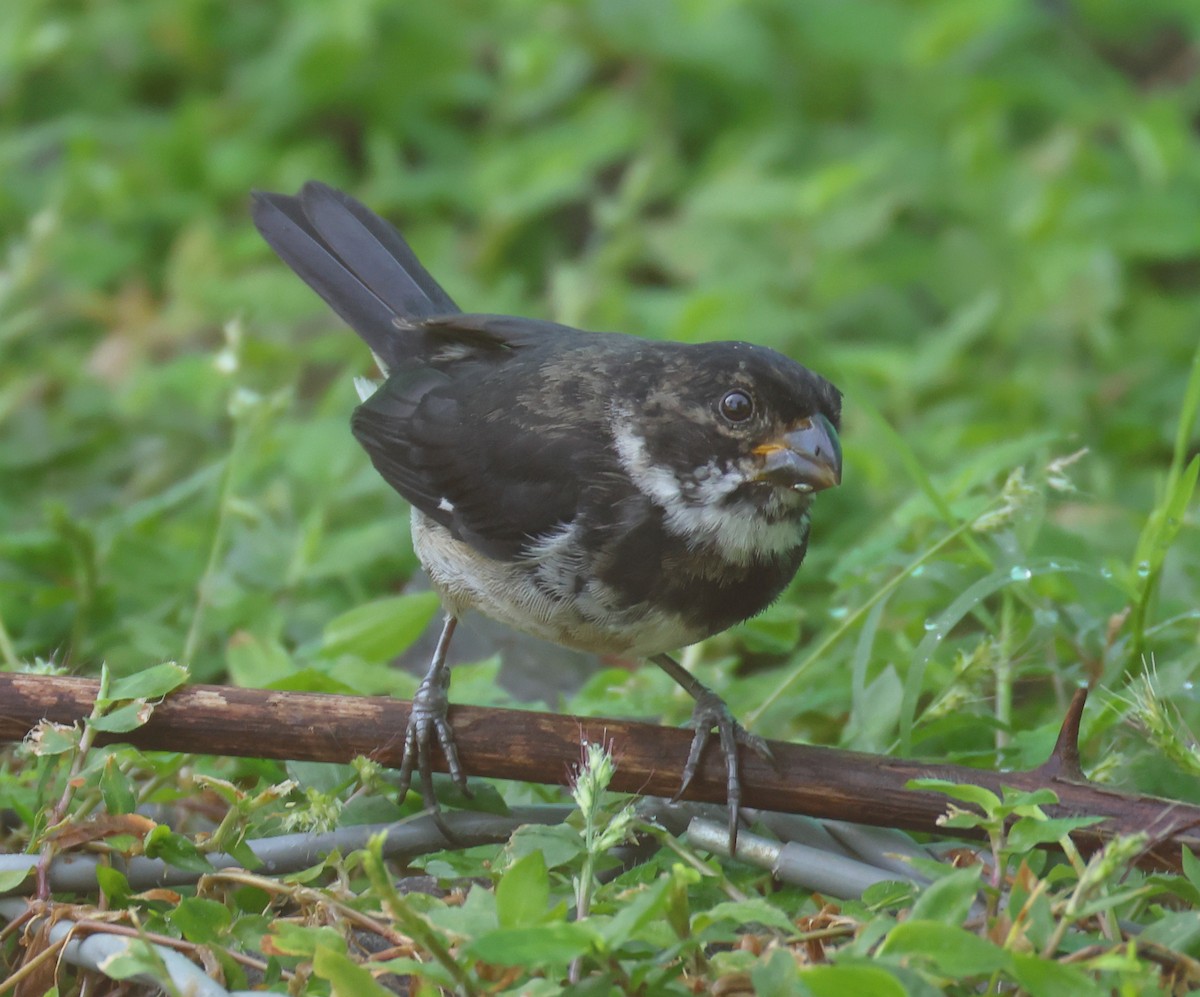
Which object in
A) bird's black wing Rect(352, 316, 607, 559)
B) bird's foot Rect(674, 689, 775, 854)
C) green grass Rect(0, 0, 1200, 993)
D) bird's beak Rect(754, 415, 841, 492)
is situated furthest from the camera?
bird's black wing Rect(352, 316, 607, 559)

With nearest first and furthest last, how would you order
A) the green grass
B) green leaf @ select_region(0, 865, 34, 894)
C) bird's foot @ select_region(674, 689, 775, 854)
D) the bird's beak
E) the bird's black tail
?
green leaf @ select_region(0, 865, 34, 894)
bird's foot @ select_region(674, 689, 775, 854)
the bird's beak
the green grass
the bird's black tail

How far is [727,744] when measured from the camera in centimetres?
279

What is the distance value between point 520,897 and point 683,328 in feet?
11.2

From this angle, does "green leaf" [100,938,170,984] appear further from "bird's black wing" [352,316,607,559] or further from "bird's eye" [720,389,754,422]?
"bird's eye" [720,389,754,422]

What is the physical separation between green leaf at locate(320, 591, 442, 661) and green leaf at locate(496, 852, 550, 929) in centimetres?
134

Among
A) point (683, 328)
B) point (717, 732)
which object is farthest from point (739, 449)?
point (683, 328)

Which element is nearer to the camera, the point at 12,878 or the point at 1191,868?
the point at 1191,868

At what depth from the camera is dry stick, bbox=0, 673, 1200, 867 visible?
2.57 m

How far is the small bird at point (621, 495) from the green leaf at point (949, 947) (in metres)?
0.65

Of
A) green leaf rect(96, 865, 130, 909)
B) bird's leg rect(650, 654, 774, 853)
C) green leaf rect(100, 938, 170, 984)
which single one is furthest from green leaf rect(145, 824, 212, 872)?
bird's leg rect(650, 654, 774, 853)

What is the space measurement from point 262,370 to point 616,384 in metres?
2.74

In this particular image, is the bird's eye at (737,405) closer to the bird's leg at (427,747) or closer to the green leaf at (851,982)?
the bird's leg at (427,747)

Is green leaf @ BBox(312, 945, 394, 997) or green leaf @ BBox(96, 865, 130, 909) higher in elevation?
green leaf @ BBox(312, 945, 394, 997)

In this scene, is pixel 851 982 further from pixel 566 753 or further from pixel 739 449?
pixel 739 449
